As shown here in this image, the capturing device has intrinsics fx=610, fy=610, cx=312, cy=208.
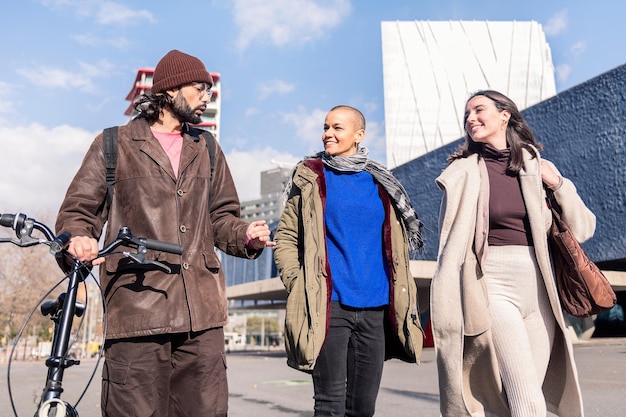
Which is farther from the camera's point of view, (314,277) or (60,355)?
(314,277)

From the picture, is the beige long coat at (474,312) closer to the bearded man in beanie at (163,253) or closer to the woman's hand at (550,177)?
the woman's hand at (550,177)

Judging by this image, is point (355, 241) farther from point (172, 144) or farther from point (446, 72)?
point (446, 72)

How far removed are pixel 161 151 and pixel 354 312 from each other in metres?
1.24

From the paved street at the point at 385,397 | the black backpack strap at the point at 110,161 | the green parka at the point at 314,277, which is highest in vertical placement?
the black backpack strap at the point at 110,161

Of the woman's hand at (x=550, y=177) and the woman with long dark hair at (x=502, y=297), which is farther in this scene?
the woman's hand at (x=550, y=177)

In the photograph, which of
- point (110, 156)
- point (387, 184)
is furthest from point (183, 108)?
point (387, 184)

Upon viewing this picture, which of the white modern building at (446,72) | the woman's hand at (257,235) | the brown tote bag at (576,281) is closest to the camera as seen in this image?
the woman's hand at (257,235)

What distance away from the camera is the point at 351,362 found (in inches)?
121

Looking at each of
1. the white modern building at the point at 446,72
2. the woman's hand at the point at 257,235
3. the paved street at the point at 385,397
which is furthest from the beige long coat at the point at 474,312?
the white modern building at the point at 446,72

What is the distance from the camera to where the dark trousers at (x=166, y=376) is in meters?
2.43

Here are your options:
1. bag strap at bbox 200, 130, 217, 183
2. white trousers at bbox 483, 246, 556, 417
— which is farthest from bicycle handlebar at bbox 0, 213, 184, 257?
white trousers at bbox 483, 246, 556, 417

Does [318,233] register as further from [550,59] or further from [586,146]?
[550,59]

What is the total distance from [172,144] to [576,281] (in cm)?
228

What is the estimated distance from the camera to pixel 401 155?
7700 centimetres
